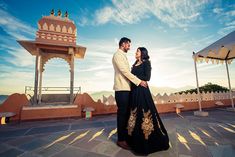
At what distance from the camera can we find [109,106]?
607 centimetres

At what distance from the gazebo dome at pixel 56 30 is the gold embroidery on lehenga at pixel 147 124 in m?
5.50

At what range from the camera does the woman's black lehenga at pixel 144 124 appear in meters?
1.89

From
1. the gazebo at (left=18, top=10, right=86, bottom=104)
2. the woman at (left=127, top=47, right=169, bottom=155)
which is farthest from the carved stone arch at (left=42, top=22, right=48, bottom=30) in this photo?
the woman at (left=127, top=47, right=169, bottom=155)

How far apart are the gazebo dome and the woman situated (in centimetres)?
511

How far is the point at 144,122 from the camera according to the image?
197 centimetres

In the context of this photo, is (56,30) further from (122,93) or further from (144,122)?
(144,122)

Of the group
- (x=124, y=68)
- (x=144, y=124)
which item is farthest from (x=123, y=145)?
(x=124, y=68)

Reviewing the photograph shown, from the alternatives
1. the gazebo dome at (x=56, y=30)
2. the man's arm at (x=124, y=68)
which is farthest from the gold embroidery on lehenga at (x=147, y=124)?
the gazebo dome at (x=56, y=30)

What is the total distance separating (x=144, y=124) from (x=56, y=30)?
20.6ft

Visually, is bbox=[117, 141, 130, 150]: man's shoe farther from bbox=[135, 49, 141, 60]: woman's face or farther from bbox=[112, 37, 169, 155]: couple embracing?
bbox=[135, 49, 141, 60]: woman's face

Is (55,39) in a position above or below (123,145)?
above

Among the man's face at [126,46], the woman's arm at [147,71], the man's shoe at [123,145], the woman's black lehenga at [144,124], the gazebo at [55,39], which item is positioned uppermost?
the gazebo at [55,39]

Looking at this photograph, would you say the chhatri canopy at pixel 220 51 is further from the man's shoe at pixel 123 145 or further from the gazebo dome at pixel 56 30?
the gazebo dome at pixel 56 30

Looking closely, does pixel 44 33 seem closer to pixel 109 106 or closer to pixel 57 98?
pixel 57 98
